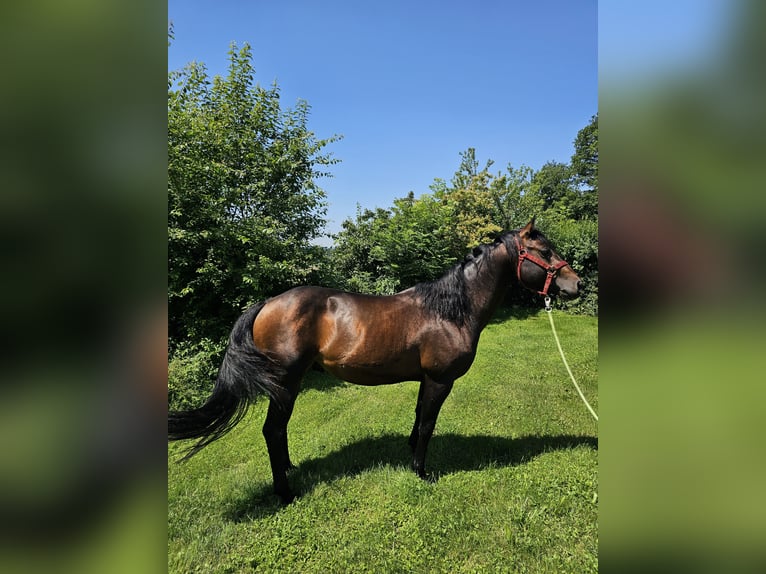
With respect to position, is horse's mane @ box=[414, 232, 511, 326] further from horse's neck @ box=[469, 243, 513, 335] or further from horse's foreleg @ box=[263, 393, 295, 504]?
horse's foreleg @ box=[263, 393, 295, 504]

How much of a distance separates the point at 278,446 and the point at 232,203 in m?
4.48

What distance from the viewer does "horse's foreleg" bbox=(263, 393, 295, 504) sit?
2900mm

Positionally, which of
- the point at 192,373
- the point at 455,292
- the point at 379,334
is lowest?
the point at 192,373

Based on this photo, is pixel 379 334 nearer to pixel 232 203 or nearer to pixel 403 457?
pixel 403 457

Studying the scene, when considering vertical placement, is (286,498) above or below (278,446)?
below

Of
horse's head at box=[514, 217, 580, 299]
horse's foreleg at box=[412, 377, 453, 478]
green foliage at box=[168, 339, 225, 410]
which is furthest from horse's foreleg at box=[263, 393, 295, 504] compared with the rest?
horse's head at box=[514, 217, 580, 299]

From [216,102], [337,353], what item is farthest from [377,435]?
[216,102]

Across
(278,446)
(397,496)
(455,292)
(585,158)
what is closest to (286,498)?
(278,446)

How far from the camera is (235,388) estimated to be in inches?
111

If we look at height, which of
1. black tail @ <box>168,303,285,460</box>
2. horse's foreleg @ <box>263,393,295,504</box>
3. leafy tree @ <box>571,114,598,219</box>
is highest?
leafy tree @ <box>571,114,598,219</box>

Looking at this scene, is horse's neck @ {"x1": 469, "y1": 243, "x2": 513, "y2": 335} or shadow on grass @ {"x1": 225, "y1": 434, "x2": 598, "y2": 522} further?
A: horse's neck @ {"x1": 469, "y1": 243, "x2": 513, "y2": 335}
